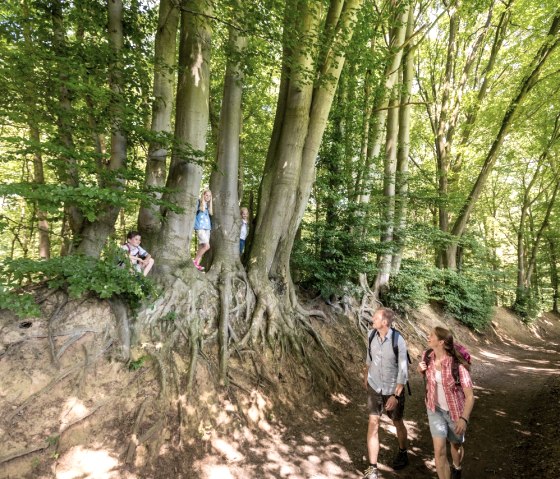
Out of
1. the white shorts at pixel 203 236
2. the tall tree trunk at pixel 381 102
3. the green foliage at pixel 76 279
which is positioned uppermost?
the tall tree trunk at pixel 381 102

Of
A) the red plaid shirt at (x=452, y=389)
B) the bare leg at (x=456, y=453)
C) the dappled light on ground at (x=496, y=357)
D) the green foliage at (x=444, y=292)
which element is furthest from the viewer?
the dappled light on ground at (x=496, y=357)

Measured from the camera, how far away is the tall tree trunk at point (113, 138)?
4.82 metres

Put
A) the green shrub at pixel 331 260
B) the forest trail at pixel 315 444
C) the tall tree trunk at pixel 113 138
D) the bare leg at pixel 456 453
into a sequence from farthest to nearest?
1. the green shrub at pixel 331 260
2. the tall tree trunk at pixel 113 138
3. the forest trail at pixel 315 444
4. the bare leg at pixel 456 453

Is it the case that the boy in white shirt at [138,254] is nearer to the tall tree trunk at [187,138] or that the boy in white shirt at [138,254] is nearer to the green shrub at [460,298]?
the tall tree trunk at [187,138]

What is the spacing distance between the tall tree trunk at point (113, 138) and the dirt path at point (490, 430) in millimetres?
4650

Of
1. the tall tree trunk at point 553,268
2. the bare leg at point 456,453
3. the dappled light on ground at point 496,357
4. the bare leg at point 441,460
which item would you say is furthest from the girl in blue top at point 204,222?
the tall tree trunk at point 553,268

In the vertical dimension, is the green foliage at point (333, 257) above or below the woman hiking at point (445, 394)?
above

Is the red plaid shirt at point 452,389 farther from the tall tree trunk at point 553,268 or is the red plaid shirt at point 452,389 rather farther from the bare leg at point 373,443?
the tall tree trunk at point 553,268

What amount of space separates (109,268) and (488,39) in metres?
17.5

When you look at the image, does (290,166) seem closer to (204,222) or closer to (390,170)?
(204,222)

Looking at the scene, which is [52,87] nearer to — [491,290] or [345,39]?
[345,39]

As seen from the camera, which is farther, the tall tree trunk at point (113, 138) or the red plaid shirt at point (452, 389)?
the tall tree trunk at point (113, 138)

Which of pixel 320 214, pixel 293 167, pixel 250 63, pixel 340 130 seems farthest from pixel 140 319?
pixel 340 130

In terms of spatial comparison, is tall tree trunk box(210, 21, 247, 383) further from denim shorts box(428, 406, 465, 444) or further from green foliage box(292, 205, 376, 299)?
denim shorts box(428, 406, 465, 444)
